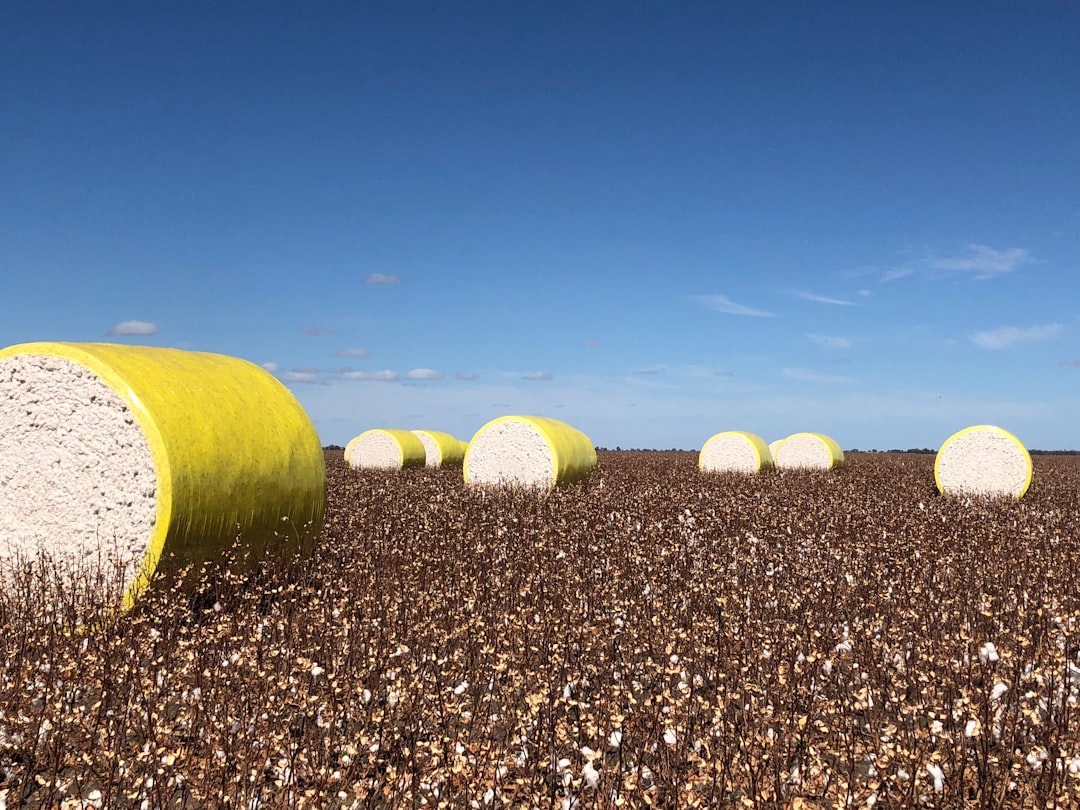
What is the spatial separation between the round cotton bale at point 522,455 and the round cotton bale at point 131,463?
26.2ft

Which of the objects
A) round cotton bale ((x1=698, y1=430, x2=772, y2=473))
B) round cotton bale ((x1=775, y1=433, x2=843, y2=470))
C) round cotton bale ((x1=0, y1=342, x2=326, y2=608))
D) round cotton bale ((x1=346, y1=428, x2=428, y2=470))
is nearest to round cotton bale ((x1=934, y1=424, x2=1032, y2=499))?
round cotton bale ((x1=698, y1=430, x2=772, y2=473))

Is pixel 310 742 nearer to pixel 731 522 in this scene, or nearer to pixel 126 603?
pixel 126 603

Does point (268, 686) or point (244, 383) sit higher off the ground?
point (244, 383)

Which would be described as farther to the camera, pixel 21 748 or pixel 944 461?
pixel 944 461

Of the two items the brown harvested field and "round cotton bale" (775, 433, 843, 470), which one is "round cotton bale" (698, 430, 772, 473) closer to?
"round cotton bale" (775, 433, 843, 470)

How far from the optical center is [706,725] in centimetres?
433

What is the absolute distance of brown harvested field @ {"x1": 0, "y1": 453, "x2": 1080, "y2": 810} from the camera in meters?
3.61

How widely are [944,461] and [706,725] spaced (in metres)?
15.1

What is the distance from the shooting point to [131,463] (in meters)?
6.31

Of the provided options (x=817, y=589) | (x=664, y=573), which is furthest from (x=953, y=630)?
(x=664, y=573)

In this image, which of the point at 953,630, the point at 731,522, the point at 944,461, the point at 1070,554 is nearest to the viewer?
the point at 953,630

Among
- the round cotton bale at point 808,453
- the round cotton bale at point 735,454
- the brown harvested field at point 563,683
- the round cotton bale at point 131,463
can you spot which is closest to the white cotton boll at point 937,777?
the brown harvested field at point 563,683

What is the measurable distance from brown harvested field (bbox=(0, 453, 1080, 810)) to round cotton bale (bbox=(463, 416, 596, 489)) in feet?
18.8

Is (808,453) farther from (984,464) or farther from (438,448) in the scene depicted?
(438,448)
